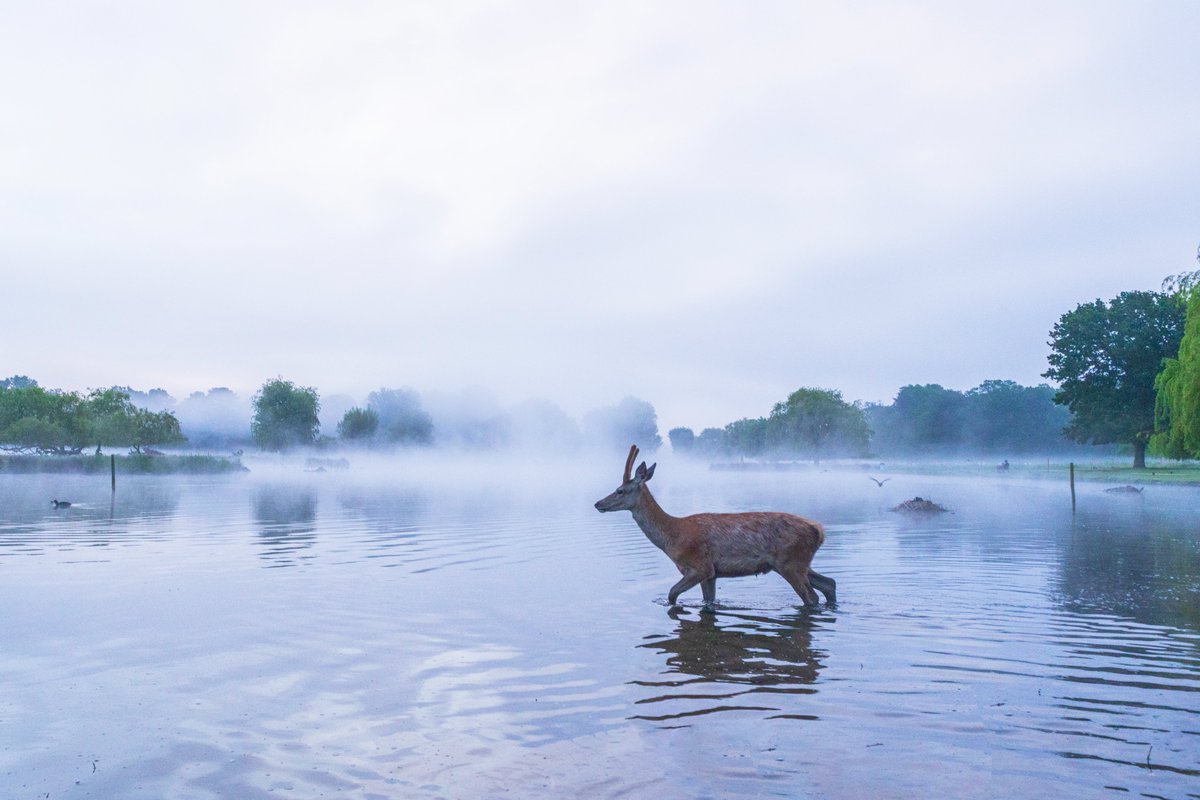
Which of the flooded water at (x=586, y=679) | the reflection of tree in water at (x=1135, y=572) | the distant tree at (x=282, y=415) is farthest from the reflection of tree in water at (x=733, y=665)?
the distant tree at (x=282, y=415)

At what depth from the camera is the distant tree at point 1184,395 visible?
137ft

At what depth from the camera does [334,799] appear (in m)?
6.99

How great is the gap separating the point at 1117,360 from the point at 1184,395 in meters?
53.8

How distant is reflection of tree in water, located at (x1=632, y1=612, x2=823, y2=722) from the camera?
31.3 feet

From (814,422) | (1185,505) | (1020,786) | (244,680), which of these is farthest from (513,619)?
(814,422)

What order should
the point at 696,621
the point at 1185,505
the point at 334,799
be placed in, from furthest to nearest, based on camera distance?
the point at 1185,505
the point at 696,621
the point at 334,799

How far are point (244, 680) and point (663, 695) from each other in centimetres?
491

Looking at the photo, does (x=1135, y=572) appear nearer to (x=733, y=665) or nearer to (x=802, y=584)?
(x=802, y=584)

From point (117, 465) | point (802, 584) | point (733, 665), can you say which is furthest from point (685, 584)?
point (117, 465)

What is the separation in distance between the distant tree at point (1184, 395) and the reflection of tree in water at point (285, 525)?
38.2 metres

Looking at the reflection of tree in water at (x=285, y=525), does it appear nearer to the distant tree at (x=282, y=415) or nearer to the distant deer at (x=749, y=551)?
the distant deer at (x=749, y=551)

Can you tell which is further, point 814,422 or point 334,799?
point 814,422

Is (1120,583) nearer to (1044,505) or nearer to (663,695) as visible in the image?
(663,695)

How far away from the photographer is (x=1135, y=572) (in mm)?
20375
